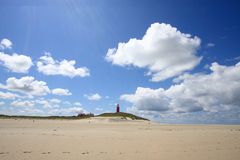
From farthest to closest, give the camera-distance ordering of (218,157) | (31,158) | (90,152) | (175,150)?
(175,150)
(90,152)
(218,157)
(31,158)

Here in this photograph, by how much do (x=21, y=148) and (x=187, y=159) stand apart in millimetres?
7758

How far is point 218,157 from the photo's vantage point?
1006cm

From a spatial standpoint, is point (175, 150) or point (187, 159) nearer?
point (187, 159)

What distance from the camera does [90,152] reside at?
35.3 ft

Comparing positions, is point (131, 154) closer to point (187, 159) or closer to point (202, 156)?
point (187, 159)

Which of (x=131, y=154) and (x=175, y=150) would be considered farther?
(x=175, y=150)

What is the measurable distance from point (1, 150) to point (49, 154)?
2.50 metres

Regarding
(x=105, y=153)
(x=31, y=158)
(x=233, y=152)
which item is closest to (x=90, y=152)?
(x=105, y=153)

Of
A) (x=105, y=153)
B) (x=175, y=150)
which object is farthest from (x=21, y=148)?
(x=175, y=150)

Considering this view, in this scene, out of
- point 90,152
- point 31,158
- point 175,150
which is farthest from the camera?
point 175,150

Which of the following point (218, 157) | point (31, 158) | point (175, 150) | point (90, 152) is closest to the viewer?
point (31, 158)

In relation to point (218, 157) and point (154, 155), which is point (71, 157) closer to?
point (154, 155)

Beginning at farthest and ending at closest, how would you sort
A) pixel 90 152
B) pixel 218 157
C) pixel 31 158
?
pixel 90 152 → pixel 218 157 → pixel 31 158

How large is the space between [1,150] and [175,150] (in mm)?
8247
